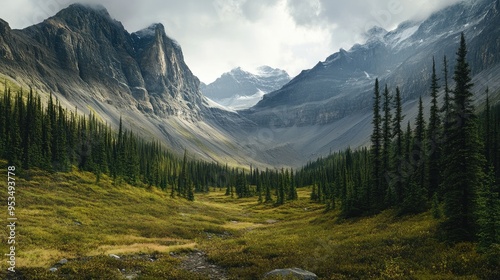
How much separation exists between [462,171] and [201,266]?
2019 cm

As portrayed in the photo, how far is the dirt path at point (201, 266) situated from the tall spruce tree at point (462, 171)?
1579 centimetres

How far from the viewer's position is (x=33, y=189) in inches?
1882

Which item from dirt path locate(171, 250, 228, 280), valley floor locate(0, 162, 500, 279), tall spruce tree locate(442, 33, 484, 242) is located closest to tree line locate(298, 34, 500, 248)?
tall spruce tree locate(442, 33, 484, 242)

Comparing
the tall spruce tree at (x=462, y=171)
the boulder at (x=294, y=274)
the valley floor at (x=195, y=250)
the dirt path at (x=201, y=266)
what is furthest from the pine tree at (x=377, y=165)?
the boulder at (x=294, y=274)

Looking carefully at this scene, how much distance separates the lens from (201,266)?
2322cm

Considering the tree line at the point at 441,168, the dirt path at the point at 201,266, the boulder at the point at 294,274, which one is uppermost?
the tree line at the point at 441,168

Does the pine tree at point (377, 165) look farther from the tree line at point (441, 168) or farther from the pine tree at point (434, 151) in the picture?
the pine tree at point (434, 151)

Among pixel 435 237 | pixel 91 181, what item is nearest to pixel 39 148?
pixel 91 181

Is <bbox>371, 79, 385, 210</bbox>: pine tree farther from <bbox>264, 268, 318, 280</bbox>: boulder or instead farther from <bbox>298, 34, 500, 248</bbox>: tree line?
<bbox>264, 268, 318, 280</bbox>: boulder

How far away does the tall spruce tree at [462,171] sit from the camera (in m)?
21.3

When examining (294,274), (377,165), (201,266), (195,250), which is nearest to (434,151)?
(377,165)

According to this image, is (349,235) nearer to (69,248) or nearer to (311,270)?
(311,270)

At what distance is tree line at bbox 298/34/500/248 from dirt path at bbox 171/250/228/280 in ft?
51.0

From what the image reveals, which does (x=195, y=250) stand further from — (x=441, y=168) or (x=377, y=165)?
(x=441, y=168)
